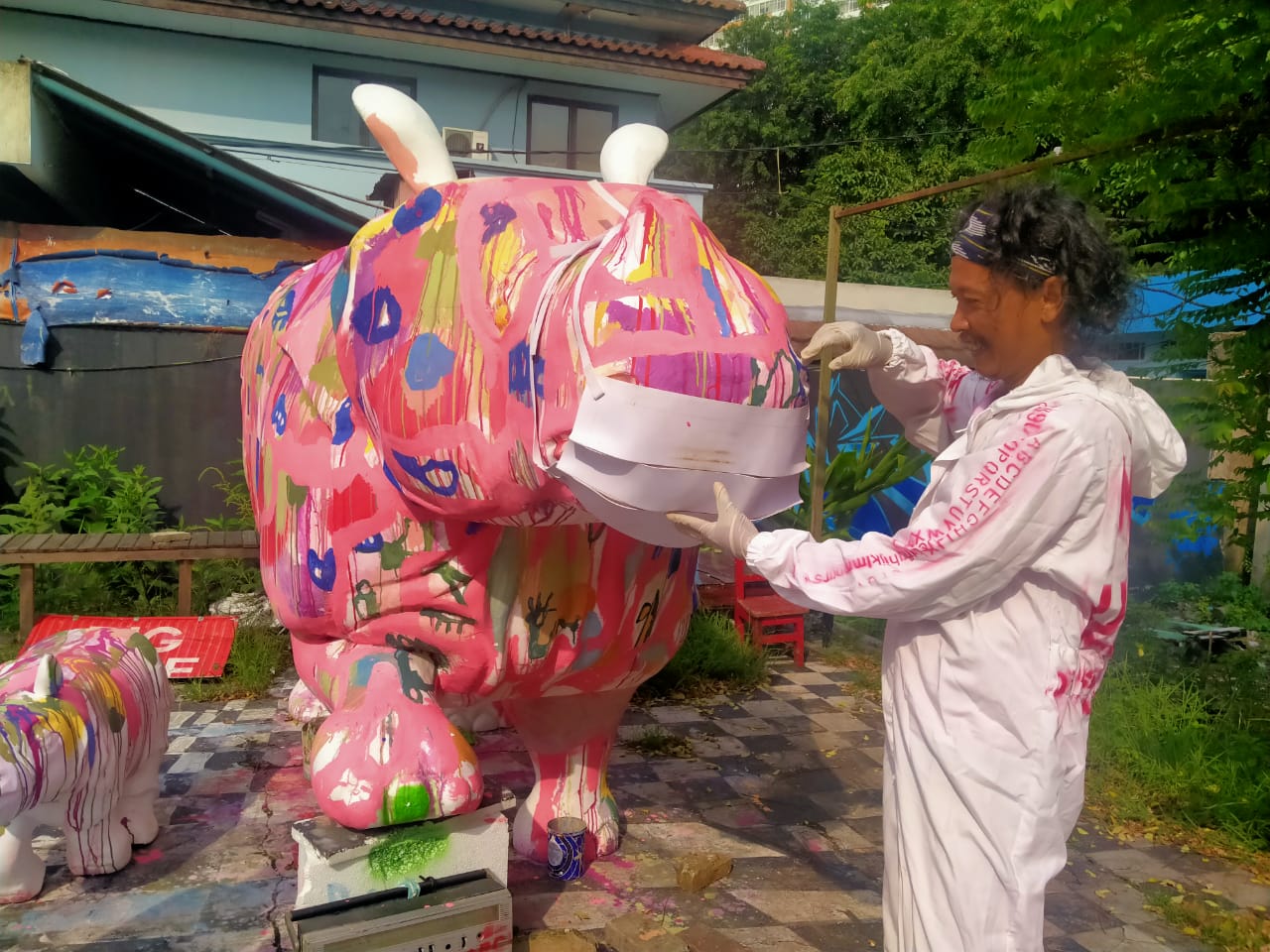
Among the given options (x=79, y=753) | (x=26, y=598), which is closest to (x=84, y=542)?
(x=26, y=598)

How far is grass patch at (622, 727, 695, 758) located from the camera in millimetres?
3867

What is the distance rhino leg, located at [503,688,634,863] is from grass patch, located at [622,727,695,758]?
0.96 metres

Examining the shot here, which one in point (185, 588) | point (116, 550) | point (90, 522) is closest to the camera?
point (116, 550)

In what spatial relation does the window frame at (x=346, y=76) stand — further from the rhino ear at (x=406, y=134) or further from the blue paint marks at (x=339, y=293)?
the blue paint marks at (x=339, y=293)

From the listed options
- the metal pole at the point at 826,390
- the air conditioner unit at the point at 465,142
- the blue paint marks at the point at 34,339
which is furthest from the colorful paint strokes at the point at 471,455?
the air conditioner unit at the point at 465,142

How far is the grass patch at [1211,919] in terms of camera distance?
2.70 m

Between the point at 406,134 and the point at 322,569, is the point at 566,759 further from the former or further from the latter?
the point at 406,134

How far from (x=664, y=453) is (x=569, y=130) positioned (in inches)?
375

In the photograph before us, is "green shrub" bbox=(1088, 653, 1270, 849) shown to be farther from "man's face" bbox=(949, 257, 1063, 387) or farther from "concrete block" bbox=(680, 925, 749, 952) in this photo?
"man's face" bbox=(949, 257, 1063, 387)

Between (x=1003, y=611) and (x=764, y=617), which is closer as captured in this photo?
(x=1003, y=611)

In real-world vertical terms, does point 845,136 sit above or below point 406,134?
above

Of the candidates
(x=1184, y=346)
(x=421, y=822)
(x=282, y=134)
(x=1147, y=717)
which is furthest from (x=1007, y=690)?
(x=282, y=134)

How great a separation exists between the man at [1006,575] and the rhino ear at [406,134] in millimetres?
1030

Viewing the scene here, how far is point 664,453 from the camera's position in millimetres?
1557
